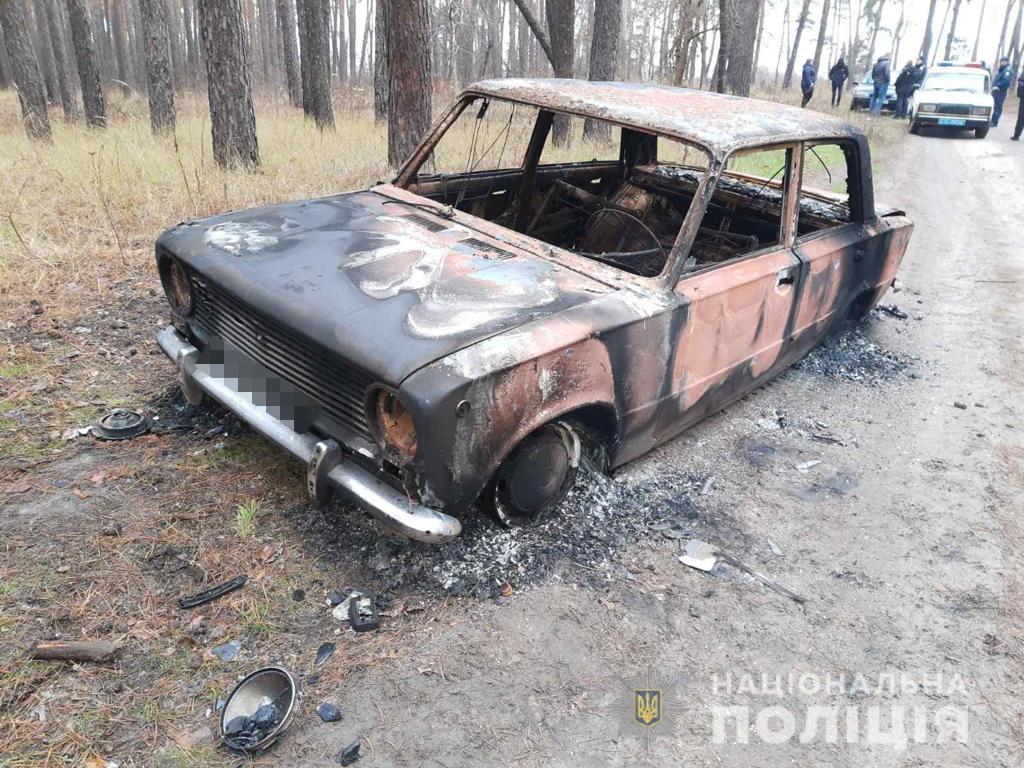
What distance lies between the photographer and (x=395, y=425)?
246cm

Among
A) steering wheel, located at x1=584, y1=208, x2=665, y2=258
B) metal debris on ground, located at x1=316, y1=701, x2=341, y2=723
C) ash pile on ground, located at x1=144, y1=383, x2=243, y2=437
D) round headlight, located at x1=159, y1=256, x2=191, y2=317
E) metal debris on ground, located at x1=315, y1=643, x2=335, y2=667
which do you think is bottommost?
metal debris on ground, located at x1=316, y1=701, x2=341, y2=723

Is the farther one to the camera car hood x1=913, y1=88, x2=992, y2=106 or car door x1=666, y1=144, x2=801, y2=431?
car hood x1=913, y1=88, x2=992, y2=106

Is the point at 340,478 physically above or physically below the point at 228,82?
below

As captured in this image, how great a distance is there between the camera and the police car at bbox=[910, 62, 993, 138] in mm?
16688

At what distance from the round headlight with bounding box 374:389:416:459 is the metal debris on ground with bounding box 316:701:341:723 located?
0.79 meters

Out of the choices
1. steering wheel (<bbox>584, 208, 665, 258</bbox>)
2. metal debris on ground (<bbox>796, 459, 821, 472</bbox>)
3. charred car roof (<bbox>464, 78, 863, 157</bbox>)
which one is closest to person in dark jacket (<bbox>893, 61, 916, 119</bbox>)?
charred car roof (<bbox>464, 78, 863, 157</bbox>)

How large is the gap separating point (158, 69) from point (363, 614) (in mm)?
10046

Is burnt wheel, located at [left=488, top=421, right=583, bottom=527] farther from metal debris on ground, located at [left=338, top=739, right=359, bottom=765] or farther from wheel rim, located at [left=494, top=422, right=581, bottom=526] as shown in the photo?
metal debris on ground, located at [left=338, top=739, right=359, bottom=765]

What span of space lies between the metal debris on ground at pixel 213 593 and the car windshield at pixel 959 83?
2011cm

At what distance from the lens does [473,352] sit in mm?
2416

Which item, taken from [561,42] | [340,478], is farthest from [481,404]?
[561,42]

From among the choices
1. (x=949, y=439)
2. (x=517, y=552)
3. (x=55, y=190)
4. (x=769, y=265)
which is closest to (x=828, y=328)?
(x=949, y=439)

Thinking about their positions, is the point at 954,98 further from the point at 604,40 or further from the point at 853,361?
the point at 853,361

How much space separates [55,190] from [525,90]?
4.85m
